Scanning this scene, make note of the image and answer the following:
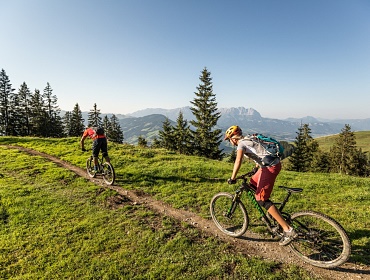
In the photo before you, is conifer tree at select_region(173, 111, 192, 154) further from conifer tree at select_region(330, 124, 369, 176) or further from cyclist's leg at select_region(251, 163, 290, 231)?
cyclist's leg at select_region(251, 163, 290, 231)

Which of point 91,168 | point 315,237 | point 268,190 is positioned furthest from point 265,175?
point 91,168

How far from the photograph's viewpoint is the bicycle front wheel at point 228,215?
7.17 metres

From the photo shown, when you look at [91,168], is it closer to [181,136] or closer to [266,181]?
[266,181]

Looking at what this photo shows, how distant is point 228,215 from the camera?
7.61 meters

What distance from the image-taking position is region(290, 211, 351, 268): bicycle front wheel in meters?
5.25

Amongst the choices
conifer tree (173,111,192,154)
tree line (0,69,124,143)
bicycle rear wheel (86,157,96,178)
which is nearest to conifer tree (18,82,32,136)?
tree line (0,69,124,143)

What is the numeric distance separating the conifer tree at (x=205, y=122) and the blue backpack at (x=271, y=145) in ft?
131

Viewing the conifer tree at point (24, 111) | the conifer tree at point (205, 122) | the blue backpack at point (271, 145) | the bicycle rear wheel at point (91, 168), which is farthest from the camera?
the conifer tree at point (24, 111)

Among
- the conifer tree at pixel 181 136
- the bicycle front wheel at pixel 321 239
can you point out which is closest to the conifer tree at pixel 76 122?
the conifer tree at pixel 181 136

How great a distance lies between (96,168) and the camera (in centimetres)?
1302

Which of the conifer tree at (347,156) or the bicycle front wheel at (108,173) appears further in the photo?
the conifer tree at (347,156)

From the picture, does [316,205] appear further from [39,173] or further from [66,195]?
[39,173]

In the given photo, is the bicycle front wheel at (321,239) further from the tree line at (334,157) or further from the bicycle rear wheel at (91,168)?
the tree line at (334,157)

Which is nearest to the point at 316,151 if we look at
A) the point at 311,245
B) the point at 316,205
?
the point at 316,205
